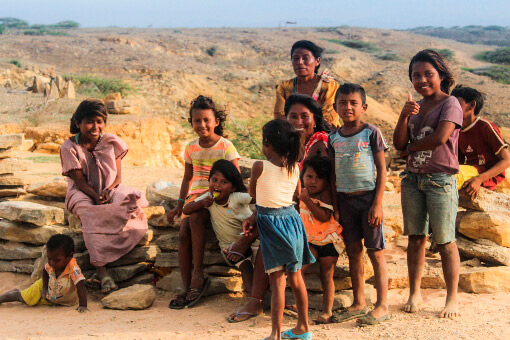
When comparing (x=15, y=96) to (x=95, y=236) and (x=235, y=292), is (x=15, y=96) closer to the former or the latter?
(x=95, y=236)

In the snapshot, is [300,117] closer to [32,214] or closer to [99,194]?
[99,194]

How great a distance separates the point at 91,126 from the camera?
4906 millimetres

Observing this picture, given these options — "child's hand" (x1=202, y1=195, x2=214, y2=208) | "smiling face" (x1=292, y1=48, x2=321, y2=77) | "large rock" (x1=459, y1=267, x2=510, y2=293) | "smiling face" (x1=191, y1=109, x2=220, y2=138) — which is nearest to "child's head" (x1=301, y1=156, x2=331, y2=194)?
"child's hand" (x1=202, y1=195, x2=214, y2=208)

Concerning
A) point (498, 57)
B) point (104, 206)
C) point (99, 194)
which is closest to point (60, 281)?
point (104, 206)

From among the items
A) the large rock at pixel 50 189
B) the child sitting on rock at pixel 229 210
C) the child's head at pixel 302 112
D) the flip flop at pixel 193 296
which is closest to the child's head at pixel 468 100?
the child's head at pixel 302 112

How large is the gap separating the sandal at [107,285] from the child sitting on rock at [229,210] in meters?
1.06

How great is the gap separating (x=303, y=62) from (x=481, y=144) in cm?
174

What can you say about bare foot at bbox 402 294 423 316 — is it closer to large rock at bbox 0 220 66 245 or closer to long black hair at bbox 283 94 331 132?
long black hair at bbox 283 94 331 132

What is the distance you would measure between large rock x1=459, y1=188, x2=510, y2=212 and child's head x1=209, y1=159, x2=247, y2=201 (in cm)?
209

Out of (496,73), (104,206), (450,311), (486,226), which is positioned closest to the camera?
(450,311)

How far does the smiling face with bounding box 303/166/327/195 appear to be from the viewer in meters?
3.98

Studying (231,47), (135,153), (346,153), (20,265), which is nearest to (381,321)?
(346,153)

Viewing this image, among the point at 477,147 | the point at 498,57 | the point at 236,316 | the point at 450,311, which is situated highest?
the point at 498,57

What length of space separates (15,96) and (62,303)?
1001 centimetres
